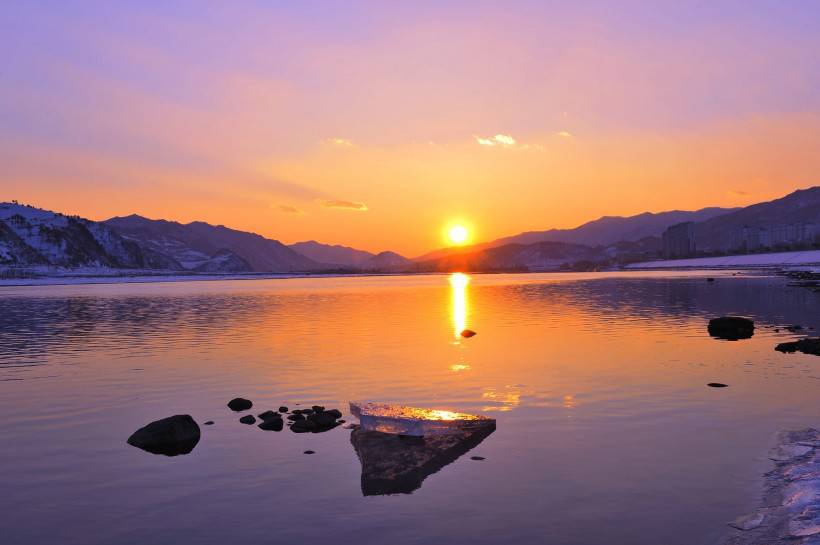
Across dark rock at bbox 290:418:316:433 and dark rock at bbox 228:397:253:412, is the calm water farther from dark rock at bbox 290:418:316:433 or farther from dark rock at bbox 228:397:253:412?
dark rock at bbox 290:418:316:433

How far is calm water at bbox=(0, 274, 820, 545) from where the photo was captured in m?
11.9

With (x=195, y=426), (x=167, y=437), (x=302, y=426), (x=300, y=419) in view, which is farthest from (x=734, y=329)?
(x=167, y=437)

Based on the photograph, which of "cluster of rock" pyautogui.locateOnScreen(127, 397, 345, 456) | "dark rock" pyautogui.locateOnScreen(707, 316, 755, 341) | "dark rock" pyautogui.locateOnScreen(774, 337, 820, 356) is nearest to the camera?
"cluster of rock" pyautogui.locateOnScreen(127, 397, 345, 456)

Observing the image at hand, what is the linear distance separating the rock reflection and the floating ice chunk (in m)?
0.17

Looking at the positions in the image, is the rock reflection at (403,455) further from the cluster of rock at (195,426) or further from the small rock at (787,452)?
the small rock at (787,452)

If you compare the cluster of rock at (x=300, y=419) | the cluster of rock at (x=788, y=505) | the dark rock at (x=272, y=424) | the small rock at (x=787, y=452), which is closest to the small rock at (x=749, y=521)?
the cluster of rock at (x=788, y=505)

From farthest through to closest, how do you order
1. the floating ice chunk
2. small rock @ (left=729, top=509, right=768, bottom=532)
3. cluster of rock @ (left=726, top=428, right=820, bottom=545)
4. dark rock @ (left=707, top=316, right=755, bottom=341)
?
dark rock @ (left=707, top=316, right=755, bottom=341) < the floating ice chunk < small rock @ (left=729, top=509, right=768, bottom=532) < cluster of rock @ (left=726, top=428, right=820, bottom=545)

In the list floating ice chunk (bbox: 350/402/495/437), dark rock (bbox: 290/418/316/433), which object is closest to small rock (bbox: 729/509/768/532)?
floating ice chunk (bbox: 350/402/495/437)

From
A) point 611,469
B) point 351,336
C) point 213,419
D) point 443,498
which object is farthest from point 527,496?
point 351,336

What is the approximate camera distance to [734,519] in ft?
38.3

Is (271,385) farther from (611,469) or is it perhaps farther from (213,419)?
(611,469)

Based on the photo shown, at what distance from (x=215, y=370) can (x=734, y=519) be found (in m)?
24.5

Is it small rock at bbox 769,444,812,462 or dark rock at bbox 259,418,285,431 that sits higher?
dark rock at bbox 259,418,285,431

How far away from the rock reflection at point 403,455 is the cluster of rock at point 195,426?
1864 mm
